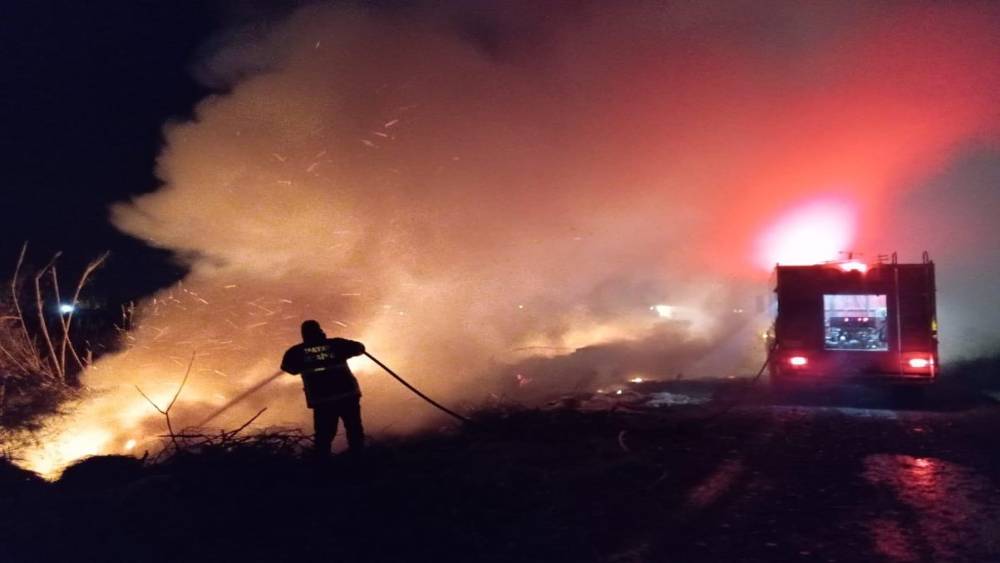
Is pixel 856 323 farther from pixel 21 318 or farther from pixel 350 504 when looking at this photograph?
pixel 21 318

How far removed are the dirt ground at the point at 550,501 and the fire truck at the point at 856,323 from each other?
334 centimetres

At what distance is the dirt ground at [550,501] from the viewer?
483 centimetres

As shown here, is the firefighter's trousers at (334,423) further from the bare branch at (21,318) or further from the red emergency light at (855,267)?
the red emergency light at (855,267)

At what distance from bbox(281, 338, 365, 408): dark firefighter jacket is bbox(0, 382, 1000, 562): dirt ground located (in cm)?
67

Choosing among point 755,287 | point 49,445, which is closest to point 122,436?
point 49,445

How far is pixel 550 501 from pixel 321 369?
8.57 feet

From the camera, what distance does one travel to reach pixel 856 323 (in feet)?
39.8

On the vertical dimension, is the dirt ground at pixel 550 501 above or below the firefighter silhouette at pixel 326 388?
below

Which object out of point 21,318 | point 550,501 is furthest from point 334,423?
point 21,318

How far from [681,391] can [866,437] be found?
214 inches

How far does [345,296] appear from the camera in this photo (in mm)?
15023

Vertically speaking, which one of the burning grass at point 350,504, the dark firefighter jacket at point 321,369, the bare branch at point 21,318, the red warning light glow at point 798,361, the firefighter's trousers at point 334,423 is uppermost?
the bare branch at point 21,318

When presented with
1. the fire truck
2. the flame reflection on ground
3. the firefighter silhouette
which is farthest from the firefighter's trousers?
the fire truck

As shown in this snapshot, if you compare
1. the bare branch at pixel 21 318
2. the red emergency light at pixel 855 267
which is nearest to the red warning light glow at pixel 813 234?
the red emergency light at pixel 855 267
